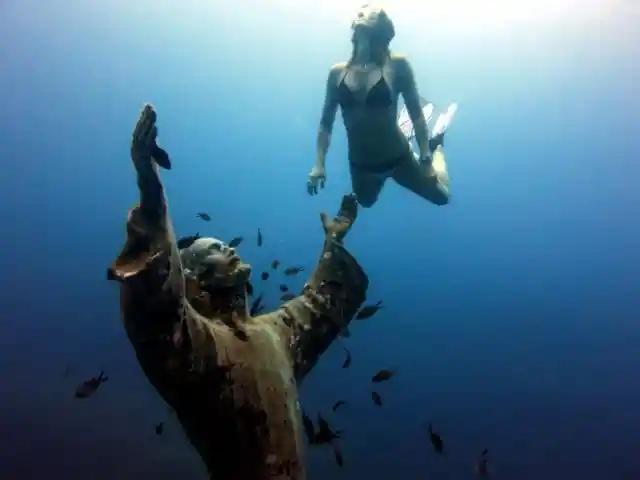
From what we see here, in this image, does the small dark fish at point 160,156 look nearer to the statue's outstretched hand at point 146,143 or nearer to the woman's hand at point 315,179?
the statue's outstretched hand at point 146,143

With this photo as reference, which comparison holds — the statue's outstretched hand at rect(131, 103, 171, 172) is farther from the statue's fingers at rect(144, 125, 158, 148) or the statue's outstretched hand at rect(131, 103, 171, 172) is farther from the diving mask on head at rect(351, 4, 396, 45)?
the diving mask on head at rect(351, 4, 396, 45)

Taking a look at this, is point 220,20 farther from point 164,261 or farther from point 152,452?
point 164,261

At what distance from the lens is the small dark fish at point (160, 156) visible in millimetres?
2225

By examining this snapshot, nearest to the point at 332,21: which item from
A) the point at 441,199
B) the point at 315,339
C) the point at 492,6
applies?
the point at 492,6

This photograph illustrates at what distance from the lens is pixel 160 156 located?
2.24 metres

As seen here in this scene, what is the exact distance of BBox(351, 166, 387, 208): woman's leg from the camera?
4789mm

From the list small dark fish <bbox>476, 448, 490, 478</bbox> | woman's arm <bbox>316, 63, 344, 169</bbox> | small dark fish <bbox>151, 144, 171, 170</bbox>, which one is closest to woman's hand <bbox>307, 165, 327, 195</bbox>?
woman's arm <bbox>316, 63, 344, 169</bbox>

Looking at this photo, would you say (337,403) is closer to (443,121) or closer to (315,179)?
(443,121)

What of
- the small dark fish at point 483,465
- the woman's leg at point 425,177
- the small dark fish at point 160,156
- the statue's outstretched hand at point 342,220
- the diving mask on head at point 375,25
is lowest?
the small dark fish at point 483,465

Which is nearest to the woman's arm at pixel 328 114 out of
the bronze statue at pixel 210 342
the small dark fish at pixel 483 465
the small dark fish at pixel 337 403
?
the bronze statue at pixel 210 342

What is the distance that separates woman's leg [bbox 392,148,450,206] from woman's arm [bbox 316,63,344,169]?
0.59 m

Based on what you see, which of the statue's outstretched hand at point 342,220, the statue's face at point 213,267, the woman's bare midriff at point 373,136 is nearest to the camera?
the statue's face at point 213,267

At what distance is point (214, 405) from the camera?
2.76m

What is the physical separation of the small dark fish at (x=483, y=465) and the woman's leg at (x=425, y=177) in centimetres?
575
